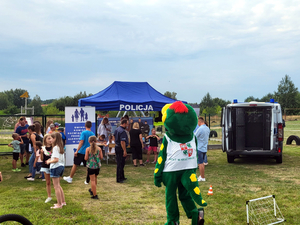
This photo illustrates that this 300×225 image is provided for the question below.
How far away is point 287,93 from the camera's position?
74.4m

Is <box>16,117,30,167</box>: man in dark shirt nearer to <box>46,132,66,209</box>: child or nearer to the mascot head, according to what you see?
<box>46,132,66,209</box>: child

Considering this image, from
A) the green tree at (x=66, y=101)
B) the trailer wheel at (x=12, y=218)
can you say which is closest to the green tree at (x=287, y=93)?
the green tree at (x=66, y=101)

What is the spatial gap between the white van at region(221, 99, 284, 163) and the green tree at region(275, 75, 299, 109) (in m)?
68.0

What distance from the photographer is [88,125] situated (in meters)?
8.38

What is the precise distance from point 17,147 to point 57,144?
5.07 meters

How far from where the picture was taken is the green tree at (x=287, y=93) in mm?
73688

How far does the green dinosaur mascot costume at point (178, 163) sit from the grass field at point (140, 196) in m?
0.83

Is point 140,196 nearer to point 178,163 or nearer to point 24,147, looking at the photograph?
point 178,163

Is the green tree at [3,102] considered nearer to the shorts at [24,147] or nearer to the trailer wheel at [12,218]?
the shorts at [24,147]

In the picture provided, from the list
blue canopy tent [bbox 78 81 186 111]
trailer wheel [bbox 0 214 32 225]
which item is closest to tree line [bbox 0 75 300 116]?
blue canopy tent [bbox 78 81 186 111]

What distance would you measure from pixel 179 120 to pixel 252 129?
8172 millimetres

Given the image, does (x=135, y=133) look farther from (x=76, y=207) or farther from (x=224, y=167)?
(x=76, y=207)

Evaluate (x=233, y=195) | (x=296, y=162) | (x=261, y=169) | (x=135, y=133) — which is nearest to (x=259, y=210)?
(x=233, y=195)

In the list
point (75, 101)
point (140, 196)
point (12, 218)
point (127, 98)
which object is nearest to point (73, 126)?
point (127, 98)
